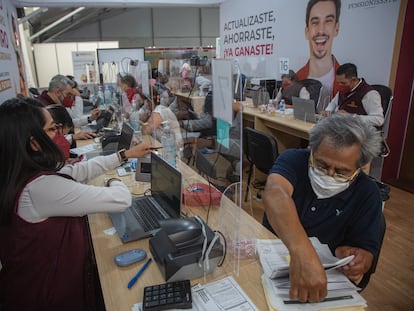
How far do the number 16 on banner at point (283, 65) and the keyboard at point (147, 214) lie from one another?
425 cm

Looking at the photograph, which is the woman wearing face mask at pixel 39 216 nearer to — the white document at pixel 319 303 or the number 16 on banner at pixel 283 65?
the white document at pixel 319 303

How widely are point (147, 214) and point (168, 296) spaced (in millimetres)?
595

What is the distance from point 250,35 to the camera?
20.3ft

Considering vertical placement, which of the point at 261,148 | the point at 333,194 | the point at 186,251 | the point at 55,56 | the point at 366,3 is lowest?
the point at 261,148

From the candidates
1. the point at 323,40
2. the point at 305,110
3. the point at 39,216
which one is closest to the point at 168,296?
the point at 39,216

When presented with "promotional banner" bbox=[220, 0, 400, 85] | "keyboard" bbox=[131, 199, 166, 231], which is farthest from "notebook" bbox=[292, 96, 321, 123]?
"keyboard" bbox=[131, 199, 166, 231]

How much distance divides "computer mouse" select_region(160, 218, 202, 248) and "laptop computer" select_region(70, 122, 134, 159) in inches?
51.4

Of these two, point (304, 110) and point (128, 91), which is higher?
point (128, 91)

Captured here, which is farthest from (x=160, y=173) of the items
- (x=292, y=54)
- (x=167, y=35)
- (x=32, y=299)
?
(x=167, y=35)

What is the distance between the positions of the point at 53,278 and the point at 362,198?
124 centimetres

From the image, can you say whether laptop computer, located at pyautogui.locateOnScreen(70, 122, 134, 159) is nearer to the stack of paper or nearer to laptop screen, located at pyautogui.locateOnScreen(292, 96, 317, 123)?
the stack of paper

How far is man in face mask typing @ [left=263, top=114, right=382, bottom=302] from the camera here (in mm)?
1146

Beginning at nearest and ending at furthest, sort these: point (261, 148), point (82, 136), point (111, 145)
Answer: point (111, 145) < point (261, 148) < point (82, 136)

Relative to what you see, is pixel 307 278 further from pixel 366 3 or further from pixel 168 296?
pixel 366 3
